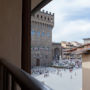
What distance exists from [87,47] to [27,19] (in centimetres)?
156

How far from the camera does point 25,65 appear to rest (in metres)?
1.27

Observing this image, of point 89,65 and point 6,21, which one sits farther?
point 89,65

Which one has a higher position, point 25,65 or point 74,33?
point 74,33

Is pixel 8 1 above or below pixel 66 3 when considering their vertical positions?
below

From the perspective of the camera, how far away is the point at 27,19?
1.36 metres

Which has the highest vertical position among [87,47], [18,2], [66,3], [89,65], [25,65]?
[66,3]

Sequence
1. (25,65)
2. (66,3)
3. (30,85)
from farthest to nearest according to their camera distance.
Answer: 1. (66,3)
2. (25,65)
3. (30,85)

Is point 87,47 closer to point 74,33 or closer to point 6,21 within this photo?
point 74,33

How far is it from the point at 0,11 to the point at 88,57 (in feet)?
5.89

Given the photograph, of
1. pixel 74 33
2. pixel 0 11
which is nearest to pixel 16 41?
pixel 0 11

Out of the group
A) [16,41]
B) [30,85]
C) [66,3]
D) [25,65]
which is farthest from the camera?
[66,3]

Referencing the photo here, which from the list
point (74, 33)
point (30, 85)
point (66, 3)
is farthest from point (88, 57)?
point (30, 85)

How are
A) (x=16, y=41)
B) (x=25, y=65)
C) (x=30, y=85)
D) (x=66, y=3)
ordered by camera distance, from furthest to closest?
(x=66, y=3) → (x=16, y=41) → (x=25, y=65) → (x=30, y=85)

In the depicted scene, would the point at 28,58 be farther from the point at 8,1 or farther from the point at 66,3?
the point at 66,3
